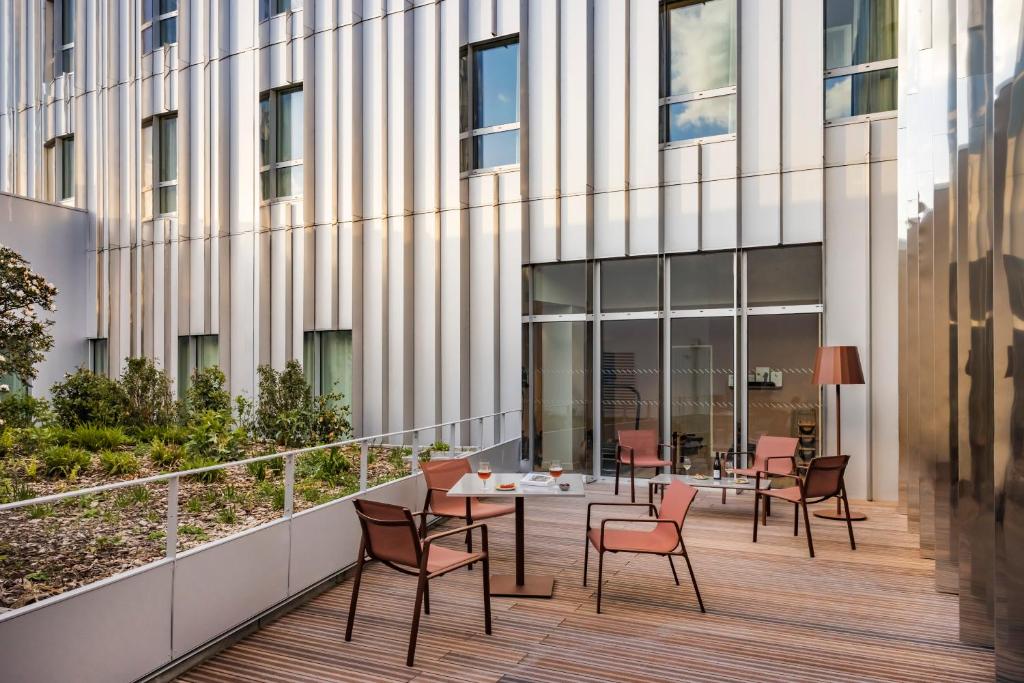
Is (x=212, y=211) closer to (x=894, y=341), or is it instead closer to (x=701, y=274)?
(x=701, y=274)

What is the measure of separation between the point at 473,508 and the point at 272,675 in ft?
7.85

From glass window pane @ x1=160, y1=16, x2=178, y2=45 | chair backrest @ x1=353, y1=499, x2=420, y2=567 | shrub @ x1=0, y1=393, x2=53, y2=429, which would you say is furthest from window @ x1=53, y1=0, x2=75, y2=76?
chair backrest @ x1=353, y1=499, x2=420, y2=567

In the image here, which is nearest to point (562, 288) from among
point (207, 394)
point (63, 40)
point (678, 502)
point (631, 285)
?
point (631, 285)

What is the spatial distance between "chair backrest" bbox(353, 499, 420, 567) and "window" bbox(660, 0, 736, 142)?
7.36 metres

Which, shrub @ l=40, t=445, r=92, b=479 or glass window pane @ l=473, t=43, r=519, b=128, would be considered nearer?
shrub @ l=40, t=445, r=92, b=479

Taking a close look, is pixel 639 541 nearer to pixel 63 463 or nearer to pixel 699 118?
pixel 63 463

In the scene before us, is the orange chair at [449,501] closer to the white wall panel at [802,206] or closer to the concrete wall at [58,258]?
the white wall panel at [802,206]

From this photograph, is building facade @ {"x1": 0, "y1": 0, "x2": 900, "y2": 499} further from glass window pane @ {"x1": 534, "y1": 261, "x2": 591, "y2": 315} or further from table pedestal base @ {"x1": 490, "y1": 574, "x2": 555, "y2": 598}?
table pedestal base @ {"x1": 490, "y1": 574, "x2": 555, "y2": 598}

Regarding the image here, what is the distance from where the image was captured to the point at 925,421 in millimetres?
6098

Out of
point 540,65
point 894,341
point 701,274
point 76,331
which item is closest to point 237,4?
point 540,65

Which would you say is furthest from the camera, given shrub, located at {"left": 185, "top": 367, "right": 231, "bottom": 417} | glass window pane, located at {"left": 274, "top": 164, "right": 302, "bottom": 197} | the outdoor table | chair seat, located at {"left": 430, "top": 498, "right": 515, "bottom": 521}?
glass window pane, located at {"left": 274, "top": 164, "right": 302, "bottom": 197}

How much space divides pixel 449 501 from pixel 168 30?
13.0 meters

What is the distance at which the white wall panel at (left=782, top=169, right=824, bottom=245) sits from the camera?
8844mm

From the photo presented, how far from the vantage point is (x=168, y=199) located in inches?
557
